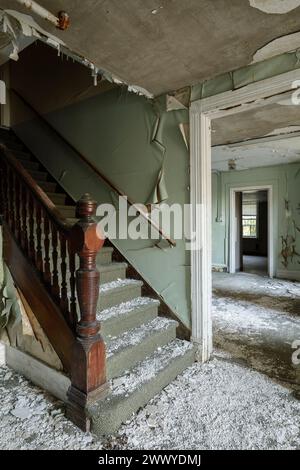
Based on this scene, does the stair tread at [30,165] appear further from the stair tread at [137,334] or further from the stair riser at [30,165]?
the stair tread at [137,334]

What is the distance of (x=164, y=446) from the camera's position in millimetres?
1493

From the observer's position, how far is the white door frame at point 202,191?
2.11 meters

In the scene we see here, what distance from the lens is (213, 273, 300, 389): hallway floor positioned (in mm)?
2375

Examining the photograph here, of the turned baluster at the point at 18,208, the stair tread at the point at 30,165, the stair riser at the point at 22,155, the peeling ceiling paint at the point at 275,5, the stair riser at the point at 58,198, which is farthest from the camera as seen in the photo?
the stair riser at the point at 22,155

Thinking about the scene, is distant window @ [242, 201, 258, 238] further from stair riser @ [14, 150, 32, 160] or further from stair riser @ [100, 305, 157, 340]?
stair riser @ [100, 305, 157, 340]

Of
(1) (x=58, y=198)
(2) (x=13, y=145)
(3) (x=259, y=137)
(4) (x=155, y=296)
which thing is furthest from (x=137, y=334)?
(2) (x=13, y=145)

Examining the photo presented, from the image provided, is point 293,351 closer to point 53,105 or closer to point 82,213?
point 82,213

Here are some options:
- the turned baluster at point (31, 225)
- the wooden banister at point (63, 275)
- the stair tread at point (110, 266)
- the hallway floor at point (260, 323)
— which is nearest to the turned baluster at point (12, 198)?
the wooden banister at point (63, 275)

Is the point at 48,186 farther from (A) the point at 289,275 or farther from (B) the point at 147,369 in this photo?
(A) the point at 289,275

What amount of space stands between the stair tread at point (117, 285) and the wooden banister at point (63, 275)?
Answer: 0.41 meters

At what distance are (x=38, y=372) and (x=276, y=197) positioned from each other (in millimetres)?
5444

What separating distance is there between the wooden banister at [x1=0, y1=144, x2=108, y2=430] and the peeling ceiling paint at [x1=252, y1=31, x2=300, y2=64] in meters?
1.52

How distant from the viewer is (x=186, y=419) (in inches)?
66.6

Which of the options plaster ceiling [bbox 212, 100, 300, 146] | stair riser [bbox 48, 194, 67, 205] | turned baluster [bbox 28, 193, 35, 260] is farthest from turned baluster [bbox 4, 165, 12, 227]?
plaster ceiling [bbox 212, 100, 300, 146]
